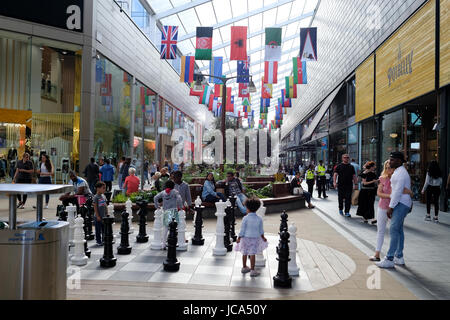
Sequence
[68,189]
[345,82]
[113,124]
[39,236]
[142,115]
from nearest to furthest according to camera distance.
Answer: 1. [39,236]
2. [68,189]
3. [113,124]
4. [345,82]
5. [142,115]

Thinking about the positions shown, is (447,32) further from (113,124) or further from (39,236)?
(113,124)

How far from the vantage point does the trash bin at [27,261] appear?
3357 mm

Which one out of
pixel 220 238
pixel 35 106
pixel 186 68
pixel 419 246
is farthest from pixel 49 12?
pixel 419 246

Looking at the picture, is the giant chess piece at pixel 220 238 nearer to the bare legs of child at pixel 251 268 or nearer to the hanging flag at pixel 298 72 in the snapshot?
→ the bare legs of child at pixel 251 268

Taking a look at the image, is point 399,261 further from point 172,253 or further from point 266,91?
point 266,91

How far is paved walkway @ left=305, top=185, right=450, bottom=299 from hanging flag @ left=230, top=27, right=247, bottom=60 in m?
9.23

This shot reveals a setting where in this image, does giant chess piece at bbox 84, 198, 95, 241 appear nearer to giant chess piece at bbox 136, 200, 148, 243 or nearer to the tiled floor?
the tiled floor

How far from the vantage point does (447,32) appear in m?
10.4

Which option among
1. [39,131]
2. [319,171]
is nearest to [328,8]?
[319,171]

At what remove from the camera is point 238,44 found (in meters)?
18.3

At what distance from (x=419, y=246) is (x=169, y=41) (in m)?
17.6

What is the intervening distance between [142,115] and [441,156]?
2006 cm
